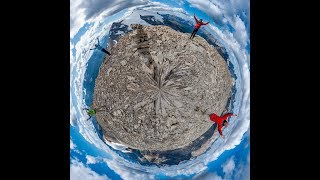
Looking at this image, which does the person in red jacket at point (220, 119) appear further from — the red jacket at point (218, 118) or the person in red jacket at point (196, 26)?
the person in red jacket at point (196, 26)

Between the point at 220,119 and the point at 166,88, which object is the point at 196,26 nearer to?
the point at 166,88

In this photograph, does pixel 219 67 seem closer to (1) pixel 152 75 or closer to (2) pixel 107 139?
(1) pixel 152 75

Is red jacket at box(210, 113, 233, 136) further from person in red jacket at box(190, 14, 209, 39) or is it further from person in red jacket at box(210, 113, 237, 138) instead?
person in red jacket at box(190, 14, 209, 39)

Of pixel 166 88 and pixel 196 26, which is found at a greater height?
pixel 196 26

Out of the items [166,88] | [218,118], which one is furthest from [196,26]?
[218,118]

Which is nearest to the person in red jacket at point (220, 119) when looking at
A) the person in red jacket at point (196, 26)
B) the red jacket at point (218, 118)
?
the red jacket at point (218, 118)

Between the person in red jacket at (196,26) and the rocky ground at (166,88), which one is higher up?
the person in red jacket at (196,26)

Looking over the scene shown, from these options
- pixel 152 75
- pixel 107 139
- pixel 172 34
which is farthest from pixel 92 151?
pixel 172 34

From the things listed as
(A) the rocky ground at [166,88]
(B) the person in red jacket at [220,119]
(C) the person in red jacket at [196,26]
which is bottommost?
(B) the person in red jacket at [220,119]
